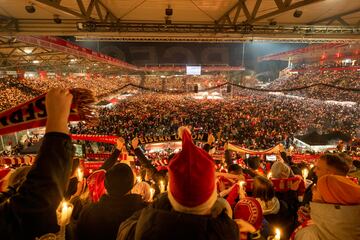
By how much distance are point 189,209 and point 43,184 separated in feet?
2.02

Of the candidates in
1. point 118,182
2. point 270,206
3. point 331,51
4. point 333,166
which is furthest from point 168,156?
point 331,51

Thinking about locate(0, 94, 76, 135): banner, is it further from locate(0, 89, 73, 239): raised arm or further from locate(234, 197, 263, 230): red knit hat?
locate(234, 197, 263, 230): red knit hat

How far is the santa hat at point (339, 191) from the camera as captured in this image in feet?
5.04

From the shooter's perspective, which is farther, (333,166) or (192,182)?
(333,166)

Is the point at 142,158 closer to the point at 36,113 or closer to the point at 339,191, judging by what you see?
the point at 36,113

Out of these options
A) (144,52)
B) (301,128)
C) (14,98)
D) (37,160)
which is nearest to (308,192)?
(37,160)

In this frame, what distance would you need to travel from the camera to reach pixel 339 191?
5.12 feet

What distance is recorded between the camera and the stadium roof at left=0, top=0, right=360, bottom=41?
582cm

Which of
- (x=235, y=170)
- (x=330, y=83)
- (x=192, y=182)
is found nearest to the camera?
(x=192, y=182)

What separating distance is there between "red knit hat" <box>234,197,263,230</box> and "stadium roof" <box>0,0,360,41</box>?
16.0 feet

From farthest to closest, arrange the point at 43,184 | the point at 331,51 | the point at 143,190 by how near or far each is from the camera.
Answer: the point at 331,51 < the point at 143,190 < the point at 43,184

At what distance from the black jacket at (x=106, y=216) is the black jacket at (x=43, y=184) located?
28.3 inches

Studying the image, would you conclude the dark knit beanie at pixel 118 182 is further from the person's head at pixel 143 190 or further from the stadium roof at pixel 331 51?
the stadium roof at pixel 331 51

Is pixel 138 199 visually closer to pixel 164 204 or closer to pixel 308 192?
pixel 164 204
